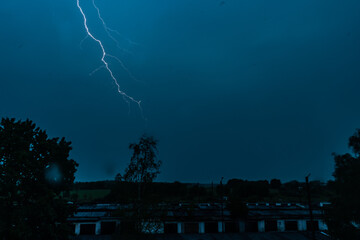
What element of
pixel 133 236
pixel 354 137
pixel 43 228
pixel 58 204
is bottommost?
pixel 133 236

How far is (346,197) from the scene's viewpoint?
1475 centimetres

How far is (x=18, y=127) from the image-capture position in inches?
634

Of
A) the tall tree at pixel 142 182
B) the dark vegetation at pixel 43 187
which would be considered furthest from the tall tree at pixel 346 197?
the tall tree at pixel 142 182

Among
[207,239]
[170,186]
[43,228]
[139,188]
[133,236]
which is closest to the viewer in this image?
[43,228]

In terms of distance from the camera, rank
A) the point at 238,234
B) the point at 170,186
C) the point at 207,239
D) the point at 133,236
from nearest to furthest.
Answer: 1. the point at 133,236
2. the point at 207,239
3. the point at 238,234
4. the point at 170,186

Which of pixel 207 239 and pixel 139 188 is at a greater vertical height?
pixel 139 188

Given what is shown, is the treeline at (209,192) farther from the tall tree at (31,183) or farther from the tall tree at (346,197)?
the tall tree at (31,183)

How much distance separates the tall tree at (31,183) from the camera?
14703 mm

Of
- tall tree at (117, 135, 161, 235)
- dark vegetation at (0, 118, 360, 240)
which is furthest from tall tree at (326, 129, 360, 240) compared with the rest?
tall tree at (117, 135, 161, 235)

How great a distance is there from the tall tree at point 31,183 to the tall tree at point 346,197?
17.6 m

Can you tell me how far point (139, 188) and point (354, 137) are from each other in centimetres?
1849

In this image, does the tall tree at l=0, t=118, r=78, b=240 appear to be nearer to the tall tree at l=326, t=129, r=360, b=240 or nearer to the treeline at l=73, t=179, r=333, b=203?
the treeline at l=73, t=179, r=333, b=203

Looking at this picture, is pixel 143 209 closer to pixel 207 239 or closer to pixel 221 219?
pixel 207 239

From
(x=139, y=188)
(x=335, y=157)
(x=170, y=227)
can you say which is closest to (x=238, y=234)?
(x=170, y=227)
